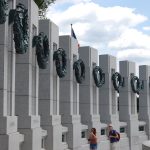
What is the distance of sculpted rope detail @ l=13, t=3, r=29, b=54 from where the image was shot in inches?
613

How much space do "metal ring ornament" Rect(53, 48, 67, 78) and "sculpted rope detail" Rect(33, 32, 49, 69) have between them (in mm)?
1613

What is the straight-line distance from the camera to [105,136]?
89.6 feet

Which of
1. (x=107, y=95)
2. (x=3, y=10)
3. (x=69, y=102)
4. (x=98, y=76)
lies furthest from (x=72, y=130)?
(x=3, y=10)

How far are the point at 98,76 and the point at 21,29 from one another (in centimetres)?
1126

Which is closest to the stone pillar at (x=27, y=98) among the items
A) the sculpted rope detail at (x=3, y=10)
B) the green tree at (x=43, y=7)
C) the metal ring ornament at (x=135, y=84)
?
the sculpted rope detail at (x=3, y=10)

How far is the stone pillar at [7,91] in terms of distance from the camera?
14.3m

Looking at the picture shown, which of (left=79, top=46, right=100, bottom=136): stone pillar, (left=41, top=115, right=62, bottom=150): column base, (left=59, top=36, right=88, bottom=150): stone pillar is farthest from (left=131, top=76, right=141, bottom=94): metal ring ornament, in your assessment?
(left=41, top=115, right=62, bottom=150): column base

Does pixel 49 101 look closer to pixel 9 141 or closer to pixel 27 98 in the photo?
pixel 27 98

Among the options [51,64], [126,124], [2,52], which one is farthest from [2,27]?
[126,124]

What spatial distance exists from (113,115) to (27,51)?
40.9 feet

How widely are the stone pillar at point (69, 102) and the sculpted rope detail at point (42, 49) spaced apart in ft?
12.5

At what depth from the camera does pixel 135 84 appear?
31953mm

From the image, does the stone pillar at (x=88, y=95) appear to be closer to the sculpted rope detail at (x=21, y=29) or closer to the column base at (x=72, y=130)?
the column base at (x=72, y=130)

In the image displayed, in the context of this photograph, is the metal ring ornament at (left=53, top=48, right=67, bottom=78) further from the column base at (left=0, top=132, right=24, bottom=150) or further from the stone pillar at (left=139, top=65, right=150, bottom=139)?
the stone pillar at (left=139, top=65, right=150, bottom=139)
